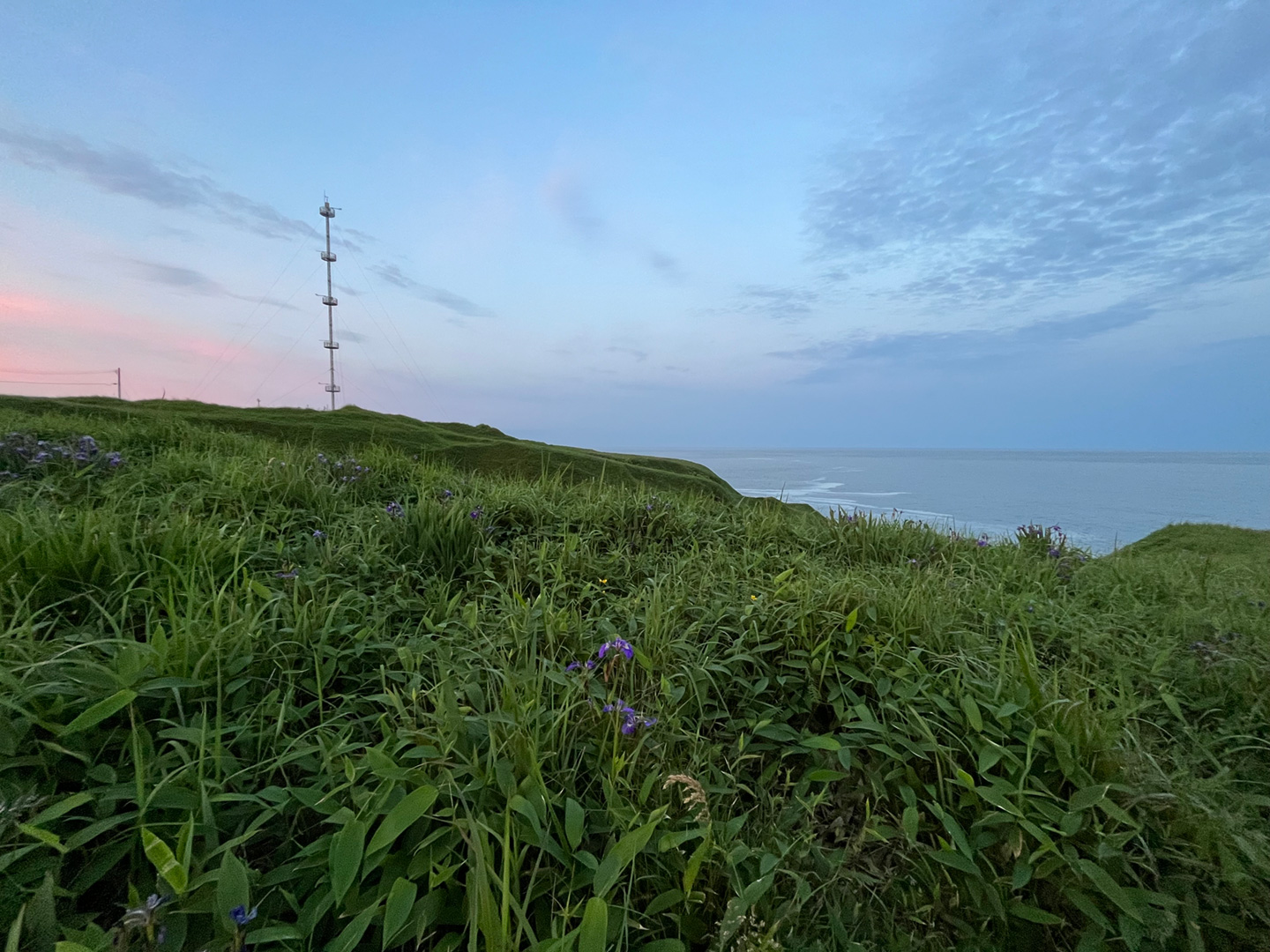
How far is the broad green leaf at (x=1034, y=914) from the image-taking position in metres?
1.56

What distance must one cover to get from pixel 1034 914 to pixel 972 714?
55 centimetres

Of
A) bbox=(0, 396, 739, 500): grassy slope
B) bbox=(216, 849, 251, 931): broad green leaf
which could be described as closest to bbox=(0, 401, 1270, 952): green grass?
bbox=(216, 849, 251, 931): broad green leaf

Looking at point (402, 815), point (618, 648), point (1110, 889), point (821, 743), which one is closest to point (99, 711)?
point (402, 815)

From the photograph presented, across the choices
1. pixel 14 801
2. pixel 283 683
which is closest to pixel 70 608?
pixel 283 683

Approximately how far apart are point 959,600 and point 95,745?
3.70 metres

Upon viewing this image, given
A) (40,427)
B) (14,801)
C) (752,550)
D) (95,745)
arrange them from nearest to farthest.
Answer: (14,801), (95,745), (752,550), (40,427)

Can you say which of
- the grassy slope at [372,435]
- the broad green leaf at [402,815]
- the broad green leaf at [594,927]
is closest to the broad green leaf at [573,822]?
the broad green leaf at [594,927]

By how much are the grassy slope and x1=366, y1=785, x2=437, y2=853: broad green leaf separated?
5527 millimetres

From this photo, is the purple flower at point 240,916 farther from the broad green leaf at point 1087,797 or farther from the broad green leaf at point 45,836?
the broad green leaf at point 1087,797

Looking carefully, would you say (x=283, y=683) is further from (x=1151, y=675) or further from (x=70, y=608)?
(x=1151, y=675)

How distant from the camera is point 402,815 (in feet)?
4.48

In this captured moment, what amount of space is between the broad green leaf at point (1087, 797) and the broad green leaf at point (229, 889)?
2.17 metres

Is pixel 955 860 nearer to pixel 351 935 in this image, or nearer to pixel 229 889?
pixel 351 935

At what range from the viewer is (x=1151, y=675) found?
2676 mm
